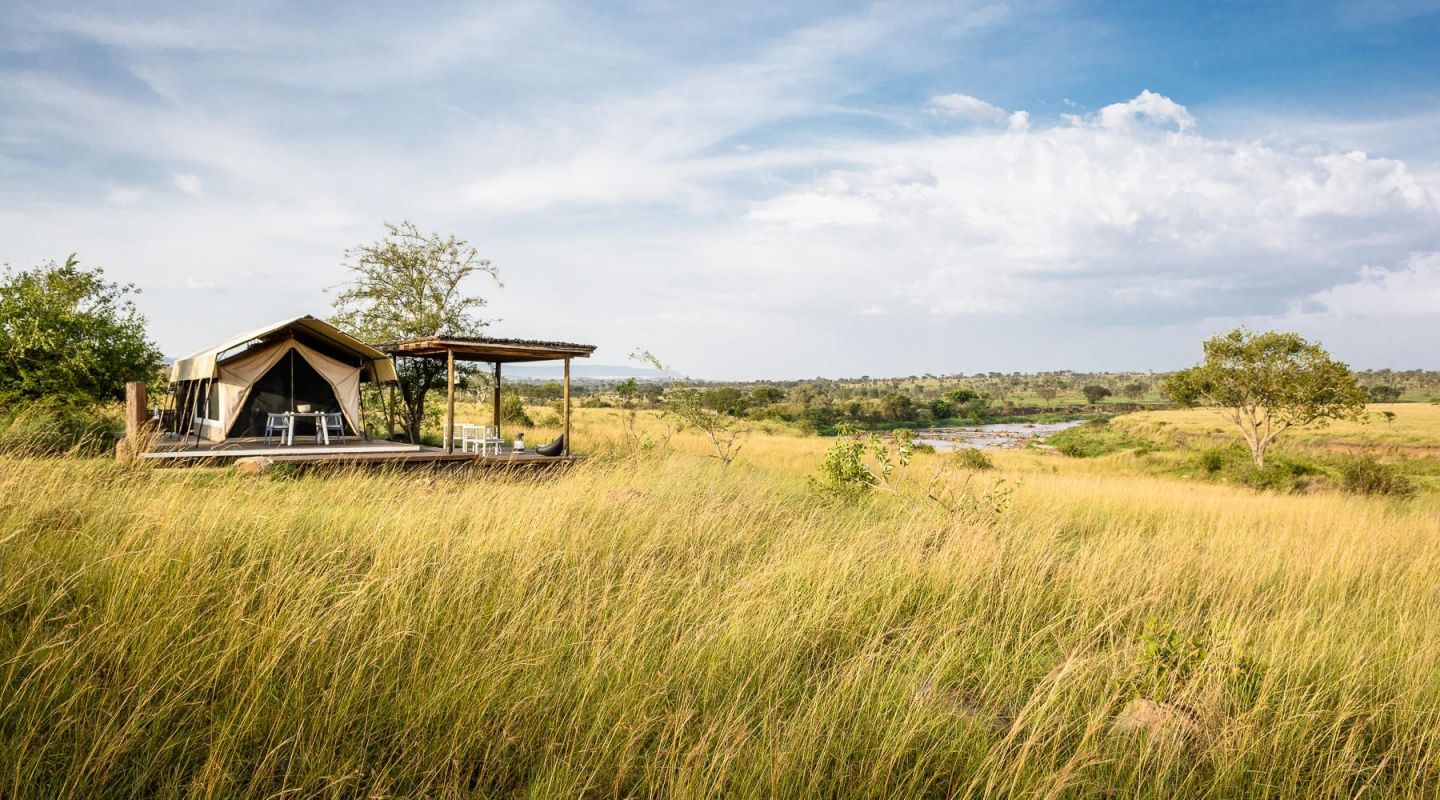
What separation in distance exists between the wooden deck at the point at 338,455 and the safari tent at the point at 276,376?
0.96 meters

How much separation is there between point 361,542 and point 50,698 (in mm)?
2380

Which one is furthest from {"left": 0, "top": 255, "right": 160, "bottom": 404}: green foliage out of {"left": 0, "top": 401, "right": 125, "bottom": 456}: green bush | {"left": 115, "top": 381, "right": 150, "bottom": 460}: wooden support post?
{"left": 115, "top": 381, "right": 150, "bottom": 460}: wooden support post

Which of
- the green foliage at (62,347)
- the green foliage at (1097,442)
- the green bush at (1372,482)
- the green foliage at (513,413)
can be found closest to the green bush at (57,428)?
the green foliage at (62,347)

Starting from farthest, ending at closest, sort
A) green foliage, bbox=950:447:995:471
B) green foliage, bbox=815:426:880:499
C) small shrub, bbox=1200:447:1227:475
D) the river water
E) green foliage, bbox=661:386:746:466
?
the river water < small shrub, bbox=1200:447:1227:475 < green foliage, bbox=950:447:995:471 < green foliage, bbox=661:386:746:466 < green foliage, bbox=815:426:880:499

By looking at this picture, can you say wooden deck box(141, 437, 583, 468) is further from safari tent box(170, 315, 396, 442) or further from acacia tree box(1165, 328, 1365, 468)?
acacia tree box(1165, 328, 1365, 468)

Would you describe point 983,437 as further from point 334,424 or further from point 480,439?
point 334,424

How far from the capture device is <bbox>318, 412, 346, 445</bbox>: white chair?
15688 millimetres

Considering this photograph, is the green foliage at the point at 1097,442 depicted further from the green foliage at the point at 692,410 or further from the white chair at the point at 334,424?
the white chair at the point at 334,424

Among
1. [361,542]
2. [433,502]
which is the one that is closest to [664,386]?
[433,502]

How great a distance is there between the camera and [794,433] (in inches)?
1565

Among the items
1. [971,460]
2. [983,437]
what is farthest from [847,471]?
[983,437]

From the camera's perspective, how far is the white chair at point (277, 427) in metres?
15.3

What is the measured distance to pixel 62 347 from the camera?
15.9 metres

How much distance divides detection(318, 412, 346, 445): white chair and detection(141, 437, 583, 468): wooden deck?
2.05 feet
